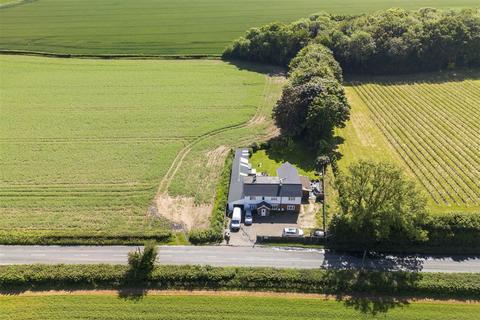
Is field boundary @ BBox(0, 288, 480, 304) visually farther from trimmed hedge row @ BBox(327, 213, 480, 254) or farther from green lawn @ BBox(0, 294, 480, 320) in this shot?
trimmed hedge row @ BBox(327, 213, 480, 254)

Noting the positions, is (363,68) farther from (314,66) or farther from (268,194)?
(268,194)

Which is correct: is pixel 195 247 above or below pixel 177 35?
below

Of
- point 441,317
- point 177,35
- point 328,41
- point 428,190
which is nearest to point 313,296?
point 441,317

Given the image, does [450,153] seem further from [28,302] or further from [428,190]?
[28,302]

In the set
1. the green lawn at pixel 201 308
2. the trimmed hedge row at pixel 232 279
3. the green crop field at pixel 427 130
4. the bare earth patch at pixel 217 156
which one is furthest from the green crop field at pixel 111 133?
the green crop field at pixel 427 130

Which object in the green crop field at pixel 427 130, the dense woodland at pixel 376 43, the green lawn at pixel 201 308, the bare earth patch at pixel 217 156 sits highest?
the dense woodland at pixel 376 43

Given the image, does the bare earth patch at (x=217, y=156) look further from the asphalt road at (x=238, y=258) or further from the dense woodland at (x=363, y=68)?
the asphalt road at (x=238, y=258)

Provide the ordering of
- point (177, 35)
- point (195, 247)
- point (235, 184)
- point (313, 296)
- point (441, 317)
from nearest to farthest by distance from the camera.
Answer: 1. point (441, 317)
2. point (313, 296)
3. point (195, 247)
4. point (235, 184)
5. point (177, 35)
